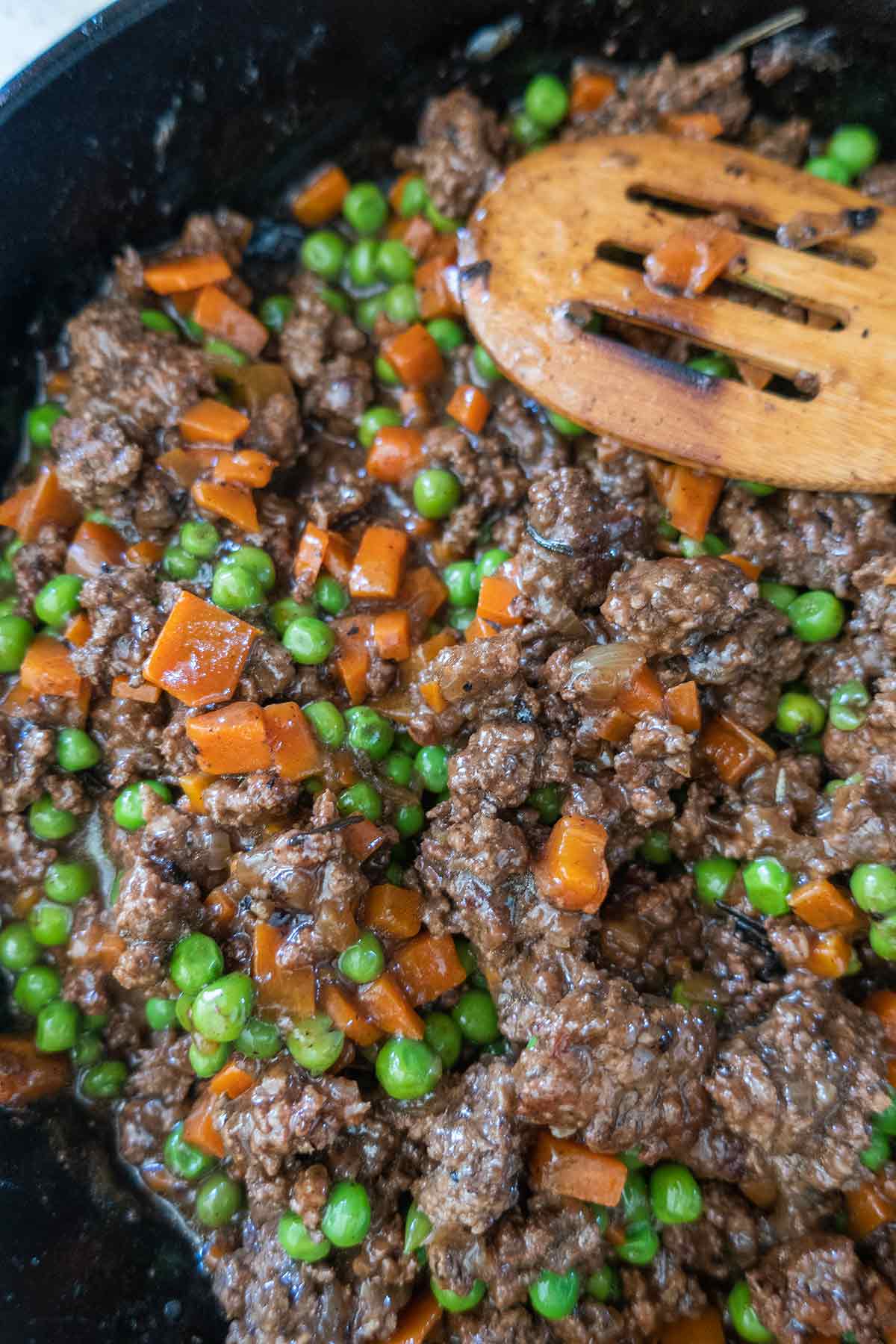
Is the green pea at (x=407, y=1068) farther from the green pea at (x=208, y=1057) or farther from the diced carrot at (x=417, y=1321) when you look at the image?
the diced carrot at (x=417, y=1321)

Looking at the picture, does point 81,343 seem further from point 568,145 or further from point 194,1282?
point 194,1282

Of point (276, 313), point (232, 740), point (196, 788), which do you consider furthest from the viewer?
point (276, 313)

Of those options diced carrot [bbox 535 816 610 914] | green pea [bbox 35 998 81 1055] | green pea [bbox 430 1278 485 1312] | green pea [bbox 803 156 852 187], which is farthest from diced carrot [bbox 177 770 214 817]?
green pea [bbox 803 156 852 187]

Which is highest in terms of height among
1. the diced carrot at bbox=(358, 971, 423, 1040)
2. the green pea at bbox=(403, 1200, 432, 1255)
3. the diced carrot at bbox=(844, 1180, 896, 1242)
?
the diced carrot at bbox=(358, 971, 423, 1040)

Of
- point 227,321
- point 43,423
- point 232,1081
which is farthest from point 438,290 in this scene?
point 232,1081

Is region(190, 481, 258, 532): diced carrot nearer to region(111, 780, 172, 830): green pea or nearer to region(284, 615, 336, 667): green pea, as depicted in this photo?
region(284, 615, 336, 667): green pea

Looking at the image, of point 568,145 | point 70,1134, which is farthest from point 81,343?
point 70,1134

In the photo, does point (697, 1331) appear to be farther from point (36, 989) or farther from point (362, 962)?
point (36, 989)
